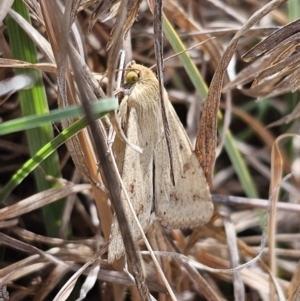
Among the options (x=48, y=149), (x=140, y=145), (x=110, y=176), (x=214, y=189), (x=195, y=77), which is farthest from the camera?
(x=214, y=189)

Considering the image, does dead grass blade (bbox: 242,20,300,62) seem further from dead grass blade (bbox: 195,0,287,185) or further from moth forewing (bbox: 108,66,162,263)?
moth forewing (bbox: 108,66,162,263)

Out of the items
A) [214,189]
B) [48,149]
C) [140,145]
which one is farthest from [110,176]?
[214,189]

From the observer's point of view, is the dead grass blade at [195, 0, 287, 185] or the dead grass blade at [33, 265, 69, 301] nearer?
the dead grass blade at [195, 0, 287, 185]

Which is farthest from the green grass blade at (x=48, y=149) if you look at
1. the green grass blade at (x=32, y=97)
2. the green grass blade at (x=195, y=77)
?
the green grass blade at (x=195, y=77)

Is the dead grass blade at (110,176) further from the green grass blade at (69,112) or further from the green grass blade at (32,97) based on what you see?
the green grass blade at (32,97)

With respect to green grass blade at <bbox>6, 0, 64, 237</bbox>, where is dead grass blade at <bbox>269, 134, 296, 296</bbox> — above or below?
below

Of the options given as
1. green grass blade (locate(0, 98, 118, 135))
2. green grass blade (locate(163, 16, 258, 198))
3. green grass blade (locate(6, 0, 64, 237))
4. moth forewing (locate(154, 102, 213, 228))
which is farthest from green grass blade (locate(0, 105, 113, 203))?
green grass blade (locate(163, 16, 258, 198))

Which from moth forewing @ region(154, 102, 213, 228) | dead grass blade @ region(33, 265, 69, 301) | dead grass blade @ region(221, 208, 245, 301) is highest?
moth forewing @ region(154, 102, 213, 228)

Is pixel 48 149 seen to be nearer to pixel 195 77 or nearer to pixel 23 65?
pixel 23 65
